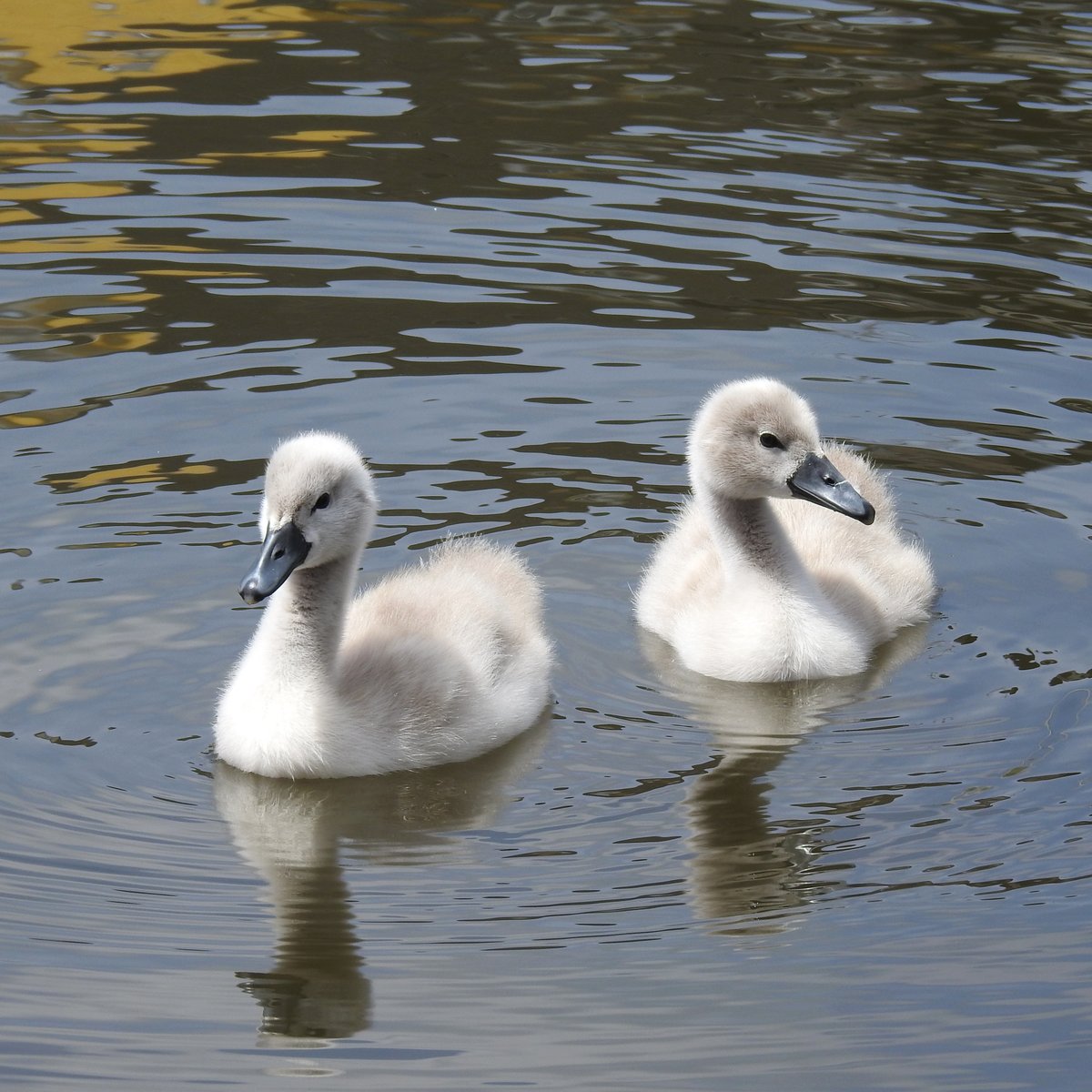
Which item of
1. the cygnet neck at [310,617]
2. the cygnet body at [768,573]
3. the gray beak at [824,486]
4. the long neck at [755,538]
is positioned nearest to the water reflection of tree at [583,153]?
the cygnet body at [768,573]

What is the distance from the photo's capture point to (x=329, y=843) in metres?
6.01

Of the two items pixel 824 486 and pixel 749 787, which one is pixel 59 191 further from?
pixel 749 787

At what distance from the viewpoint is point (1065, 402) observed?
912 centimetres

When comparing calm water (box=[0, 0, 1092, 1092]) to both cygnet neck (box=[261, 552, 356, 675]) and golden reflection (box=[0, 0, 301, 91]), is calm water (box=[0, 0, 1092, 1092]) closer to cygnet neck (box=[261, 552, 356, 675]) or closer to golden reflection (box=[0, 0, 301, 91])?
golden reflection (box=[0, 0, 301, 91])

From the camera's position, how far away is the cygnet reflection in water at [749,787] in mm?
5637

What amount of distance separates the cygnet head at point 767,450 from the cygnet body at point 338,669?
1.09 m

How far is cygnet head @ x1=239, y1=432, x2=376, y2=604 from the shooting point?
6066mm

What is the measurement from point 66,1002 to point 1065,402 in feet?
18.2

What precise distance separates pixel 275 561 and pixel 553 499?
7.94 feet

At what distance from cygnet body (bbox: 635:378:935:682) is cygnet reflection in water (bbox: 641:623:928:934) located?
7 centimetres

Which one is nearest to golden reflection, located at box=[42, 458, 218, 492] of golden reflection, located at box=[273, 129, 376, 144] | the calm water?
the calm water

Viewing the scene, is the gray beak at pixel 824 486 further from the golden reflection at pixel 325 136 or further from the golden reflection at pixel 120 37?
the golden reflection at pixel 120 37

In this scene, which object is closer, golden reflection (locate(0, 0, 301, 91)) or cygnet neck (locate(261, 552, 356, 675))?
cygnet neck (locate(261, 552, 356, 675))

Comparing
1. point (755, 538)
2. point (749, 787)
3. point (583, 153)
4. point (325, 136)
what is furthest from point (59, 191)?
point (749, 787)
